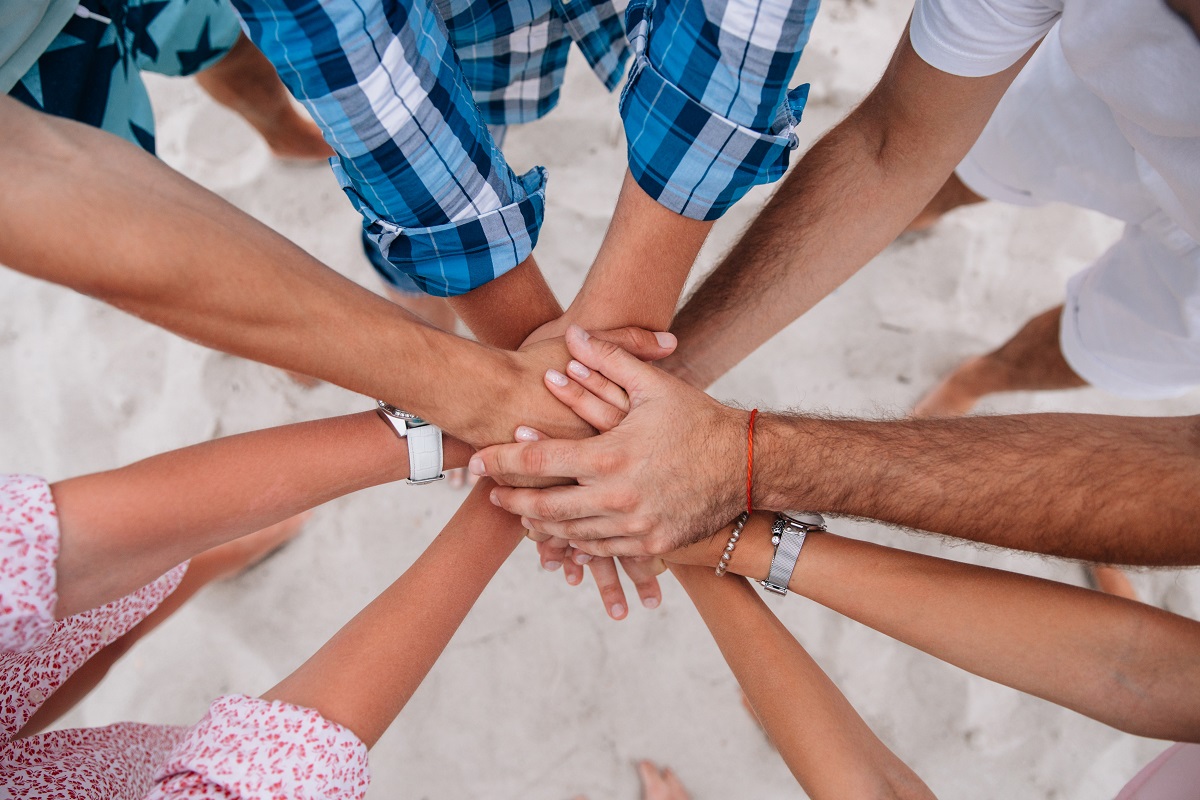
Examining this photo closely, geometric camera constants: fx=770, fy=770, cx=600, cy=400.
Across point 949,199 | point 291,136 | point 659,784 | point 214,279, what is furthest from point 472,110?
point 659,784

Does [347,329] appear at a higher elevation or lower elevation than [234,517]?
higher

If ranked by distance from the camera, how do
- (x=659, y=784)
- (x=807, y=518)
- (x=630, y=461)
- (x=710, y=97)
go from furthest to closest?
(x=659, y=784)
(x=807, y=518)
(x=630, y=461)
(x=710, y=97)

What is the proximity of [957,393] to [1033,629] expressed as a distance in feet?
3.18

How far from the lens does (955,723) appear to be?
1.71 meters

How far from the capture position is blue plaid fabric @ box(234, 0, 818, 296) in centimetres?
86

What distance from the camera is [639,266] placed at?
45.5 inches

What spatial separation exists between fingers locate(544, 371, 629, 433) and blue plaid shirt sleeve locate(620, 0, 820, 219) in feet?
0.95

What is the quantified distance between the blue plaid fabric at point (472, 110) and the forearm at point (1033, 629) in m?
0.59

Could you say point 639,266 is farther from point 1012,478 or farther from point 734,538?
point 1012,478

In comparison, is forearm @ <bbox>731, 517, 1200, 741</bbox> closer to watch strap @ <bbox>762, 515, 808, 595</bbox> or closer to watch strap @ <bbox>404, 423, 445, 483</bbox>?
watch strap @ <bbox>762, 515, 808, 595</bbox>

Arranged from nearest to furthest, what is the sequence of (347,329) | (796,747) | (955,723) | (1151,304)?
1. (347,329)
2. (796,747)
3. (1151,304)
4. (955,723)

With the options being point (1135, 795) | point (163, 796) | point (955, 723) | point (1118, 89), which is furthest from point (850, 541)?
point (163, 796)

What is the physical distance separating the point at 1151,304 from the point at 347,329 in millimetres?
1299

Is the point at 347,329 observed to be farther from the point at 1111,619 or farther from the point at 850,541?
the point at 1111,619
